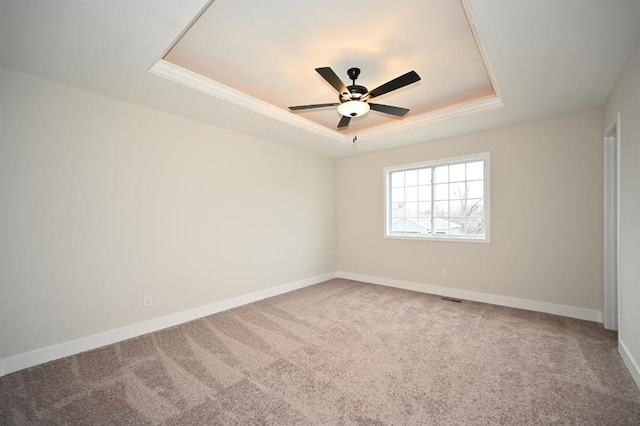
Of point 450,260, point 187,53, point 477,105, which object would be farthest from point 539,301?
point 187,53

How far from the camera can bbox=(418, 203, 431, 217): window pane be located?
477 cm

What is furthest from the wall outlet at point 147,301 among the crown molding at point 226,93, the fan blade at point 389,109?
the fan blade at point 389,109

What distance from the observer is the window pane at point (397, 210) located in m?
5.13

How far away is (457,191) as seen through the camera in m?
4.44

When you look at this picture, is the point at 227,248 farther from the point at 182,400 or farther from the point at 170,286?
the point at 182,400

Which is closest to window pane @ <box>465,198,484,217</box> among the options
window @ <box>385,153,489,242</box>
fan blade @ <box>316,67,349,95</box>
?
window @ <box>385,153,489,242</box>

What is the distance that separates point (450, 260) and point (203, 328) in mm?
3712

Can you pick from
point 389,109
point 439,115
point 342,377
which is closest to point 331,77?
point 389,109

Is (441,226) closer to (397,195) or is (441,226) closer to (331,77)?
(397,195)

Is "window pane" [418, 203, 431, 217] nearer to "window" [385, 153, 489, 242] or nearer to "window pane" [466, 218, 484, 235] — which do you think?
"window" [385, 153, 489, 242]

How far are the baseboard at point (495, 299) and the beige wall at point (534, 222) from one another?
7 cm

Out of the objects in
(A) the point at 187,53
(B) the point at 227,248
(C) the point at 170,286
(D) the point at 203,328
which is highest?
(A) the point at 187,53

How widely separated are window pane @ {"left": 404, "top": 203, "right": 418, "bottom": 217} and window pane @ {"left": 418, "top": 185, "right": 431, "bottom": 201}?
0.56 ft

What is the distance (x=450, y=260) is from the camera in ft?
14.4
